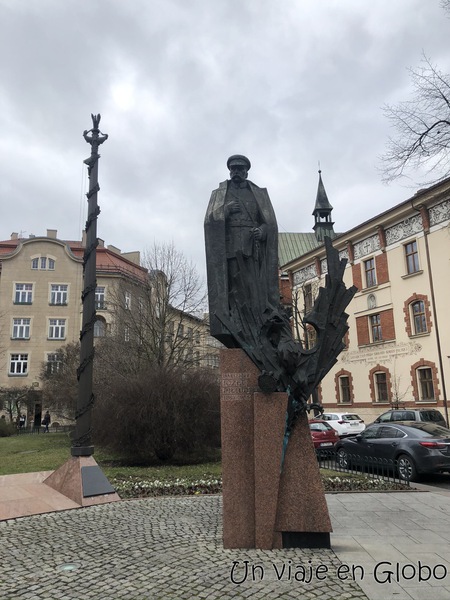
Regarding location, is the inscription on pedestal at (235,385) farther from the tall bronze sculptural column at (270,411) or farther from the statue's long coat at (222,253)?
the statue's long coat at (222,253)

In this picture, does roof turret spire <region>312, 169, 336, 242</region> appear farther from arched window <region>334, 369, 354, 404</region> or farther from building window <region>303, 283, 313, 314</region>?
arched window <region>334, 369, 354, 404</region>

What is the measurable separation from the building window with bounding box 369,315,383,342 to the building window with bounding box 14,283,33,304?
29.0 metres

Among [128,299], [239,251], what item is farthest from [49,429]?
[239,251]

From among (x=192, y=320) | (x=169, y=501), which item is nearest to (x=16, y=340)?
(x=192, y=320)

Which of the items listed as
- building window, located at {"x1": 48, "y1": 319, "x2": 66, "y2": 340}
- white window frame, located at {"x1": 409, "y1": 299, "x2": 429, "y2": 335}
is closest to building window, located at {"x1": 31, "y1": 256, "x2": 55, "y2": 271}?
building window, located at {"x1": 48, "y1": 319, "x2": 66, "y2": 340}

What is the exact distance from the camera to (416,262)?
2791 cm

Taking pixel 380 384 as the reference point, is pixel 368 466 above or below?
below

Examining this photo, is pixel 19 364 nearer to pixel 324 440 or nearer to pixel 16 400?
pixel 16 400

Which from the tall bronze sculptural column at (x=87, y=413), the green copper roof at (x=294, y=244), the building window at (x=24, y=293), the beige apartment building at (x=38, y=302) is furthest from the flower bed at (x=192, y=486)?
the green copper roof at (x=294, y=244)

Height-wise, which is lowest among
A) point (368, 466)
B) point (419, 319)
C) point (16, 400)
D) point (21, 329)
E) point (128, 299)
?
point (368, 466)

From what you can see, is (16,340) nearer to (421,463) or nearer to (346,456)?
(346,456)

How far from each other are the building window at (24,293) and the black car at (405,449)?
34886 mm

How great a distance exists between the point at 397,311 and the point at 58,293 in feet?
95.2

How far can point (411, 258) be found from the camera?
28.3 metres
